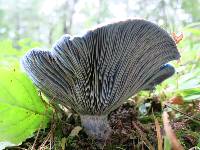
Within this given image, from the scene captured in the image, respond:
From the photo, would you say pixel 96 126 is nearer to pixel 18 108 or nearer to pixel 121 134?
pixel 121 134

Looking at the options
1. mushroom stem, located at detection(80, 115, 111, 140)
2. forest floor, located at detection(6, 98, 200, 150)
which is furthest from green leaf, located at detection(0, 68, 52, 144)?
mushroom stem, located at detection(80, 115, 111, 140)

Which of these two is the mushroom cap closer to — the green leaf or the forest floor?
the green leaf

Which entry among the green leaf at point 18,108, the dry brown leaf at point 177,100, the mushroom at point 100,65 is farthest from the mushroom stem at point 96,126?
the dry brown leaf at point 177,100

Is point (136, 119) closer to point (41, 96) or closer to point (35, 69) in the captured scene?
point (41, 96)

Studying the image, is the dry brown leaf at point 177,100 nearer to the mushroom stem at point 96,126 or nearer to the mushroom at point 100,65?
the mushroom at point 100,65

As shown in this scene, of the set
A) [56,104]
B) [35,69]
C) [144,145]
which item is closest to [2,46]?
[56,104]

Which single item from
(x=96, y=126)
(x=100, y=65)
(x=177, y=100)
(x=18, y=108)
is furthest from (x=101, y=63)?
(x=177, y=100)
